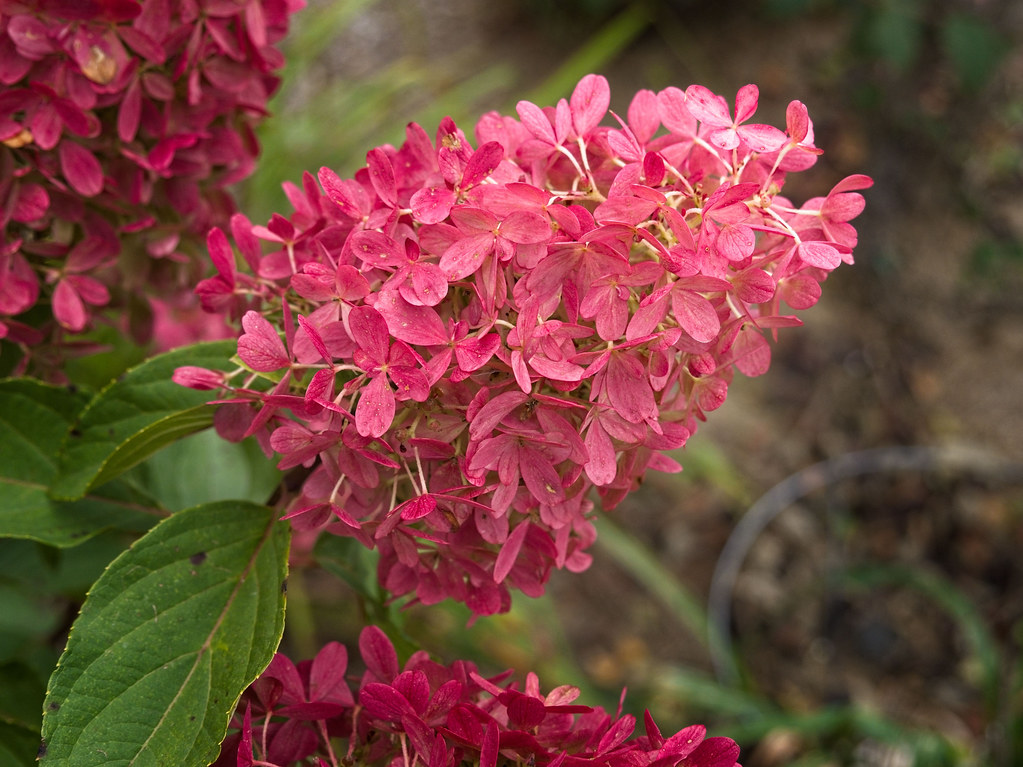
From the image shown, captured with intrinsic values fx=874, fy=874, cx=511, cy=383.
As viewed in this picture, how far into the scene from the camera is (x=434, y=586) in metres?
0.59

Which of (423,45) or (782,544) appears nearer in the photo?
(782,544)

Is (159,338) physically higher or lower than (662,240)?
lower

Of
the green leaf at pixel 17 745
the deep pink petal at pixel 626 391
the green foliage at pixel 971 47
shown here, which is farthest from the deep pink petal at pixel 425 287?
the green foliage at pixel 971 47

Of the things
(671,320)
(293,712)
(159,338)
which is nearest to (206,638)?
(293,712)

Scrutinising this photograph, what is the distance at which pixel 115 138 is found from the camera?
0.71m

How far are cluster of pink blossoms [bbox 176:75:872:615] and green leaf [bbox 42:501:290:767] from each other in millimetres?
80

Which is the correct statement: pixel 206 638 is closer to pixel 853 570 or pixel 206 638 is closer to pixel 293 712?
pixel 293 712

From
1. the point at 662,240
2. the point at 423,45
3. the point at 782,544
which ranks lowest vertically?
the point at 782,544

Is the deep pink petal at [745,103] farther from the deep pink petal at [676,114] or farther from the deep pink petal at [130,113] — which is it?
the deep pink petal at [130,113]

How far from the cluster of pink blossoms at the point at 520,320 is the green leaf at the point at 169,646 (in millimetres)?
80

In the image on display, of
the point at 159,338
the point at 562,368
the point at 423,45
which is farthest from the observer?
the point at 423,45

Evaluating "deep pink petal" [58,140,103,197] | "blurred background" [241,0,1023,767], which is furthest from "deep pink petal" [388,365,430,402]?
"blurred background" [241,0,1023,767]

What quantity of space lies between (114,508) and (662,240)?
514 mm

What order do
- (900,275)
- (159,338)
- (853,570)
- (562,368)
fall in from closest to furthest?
(562,368)
(159,338)
(853,570)
(900,275)
